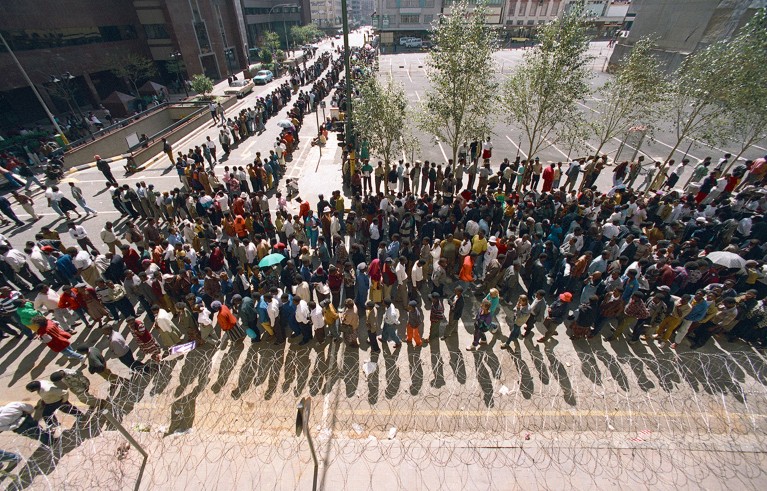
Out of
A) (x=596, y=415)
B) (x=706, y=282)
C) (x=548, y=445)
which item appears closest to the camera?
(x=548, y=445)

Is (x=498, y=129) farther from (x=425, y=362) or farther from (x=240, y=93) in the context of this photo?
(x=240, y=93)

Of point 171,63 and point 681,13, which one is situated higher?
point 681,13

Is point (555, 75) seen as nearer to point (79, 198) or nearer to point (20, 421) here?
point (20, 421)

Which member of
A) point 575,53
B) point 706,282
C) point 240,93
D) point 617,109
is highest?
point 575,53

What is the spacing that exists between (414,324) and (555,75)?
33.9 ft

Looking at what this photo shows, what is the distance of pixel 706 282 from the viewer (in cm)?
820

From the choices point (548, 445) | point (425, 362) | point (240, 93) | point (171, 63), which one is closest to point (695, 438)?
point (548, 445)

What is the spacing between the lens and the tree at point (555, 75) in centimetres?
1116

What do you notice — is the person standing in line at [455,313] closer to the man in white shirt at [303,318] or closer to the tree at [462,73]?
the man in white shirt at [303,318]

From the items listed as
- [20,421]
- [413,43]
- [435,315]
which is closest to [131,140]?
[20,421]

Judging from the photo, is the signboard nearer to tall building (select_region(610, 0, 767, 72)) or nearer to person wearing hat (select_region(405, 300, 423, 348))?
person wearing hat (select_region(405, 300, 423, 348))

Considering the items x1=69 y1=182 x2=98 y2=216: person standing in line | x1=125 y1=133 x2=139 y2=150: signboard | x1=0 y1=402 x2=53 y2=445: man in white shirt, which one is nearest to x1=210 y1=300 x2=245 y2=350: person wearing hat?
x1=0 y1=402 x2=53 y2=445: man in white shirt

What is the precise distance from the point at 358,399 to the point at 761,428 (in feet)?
24.0

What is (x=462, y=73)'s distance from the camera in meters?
12.6
